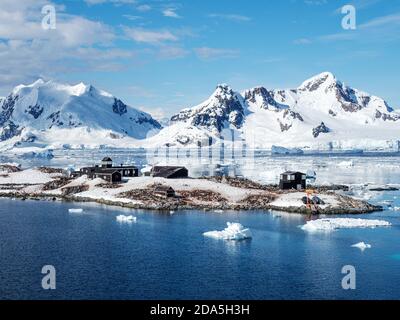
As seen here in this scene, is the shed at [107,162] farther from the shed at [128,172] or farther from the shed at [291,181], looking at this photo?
the shed at [291,181]

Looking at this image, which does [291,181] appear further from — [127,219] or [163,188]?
[127,219]

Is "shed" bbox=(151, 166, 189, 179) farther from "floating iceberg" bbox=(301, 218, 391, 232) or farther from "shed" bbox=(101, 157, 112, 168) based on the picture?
"floating iceberg" bbox=(301, 218, 391, 232)

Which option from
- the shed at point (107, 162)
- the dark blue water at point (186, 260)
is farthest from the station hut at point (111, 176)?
the dark blue water at point (186, 260)

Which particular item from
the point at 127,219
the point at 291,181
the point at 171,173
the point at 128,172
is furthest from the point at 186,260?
the point at 128,172

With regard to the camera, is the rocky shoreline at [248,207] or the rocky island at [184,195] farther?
the rocky island at [184,195]
